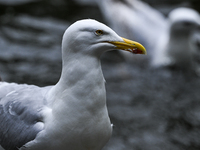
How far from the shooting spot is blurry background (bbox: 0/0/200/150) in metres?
4.60

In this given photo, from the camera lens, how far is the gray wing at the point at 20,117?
2594mm

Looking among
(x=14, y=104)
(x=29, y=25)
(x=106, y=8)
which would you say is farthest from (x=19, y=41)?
(x=14, y=104)

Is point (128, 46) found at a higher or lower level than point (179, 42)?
higher

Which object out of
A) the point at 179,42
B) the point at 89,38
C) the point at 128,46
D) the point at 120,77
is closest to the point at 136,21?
the point at 179,42

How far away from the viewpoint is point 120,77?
19.6 feet

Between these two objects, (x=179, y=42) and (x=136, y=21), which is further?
(x=136, y=21)

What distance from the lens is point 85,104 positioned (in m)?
2.49

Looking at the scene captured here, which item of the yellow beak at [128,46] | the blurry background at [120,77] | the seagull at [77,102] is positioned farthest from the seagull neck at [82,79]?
the blurry background at [120,77]

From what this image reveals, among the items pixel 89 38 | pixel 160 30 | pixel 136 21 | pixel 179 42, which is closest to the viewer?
pixel 89 38

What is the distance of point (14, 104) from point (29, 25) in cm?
469

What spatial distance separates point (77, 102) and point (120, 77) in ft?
11.5

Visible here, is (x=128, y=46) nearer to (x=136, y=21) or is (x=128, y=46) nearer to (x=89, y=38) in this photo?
(x=89, y=38)

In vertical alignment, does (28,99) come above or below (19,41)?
above

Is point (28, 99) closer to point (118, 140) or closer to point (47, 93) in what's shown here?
point (47, 93)
